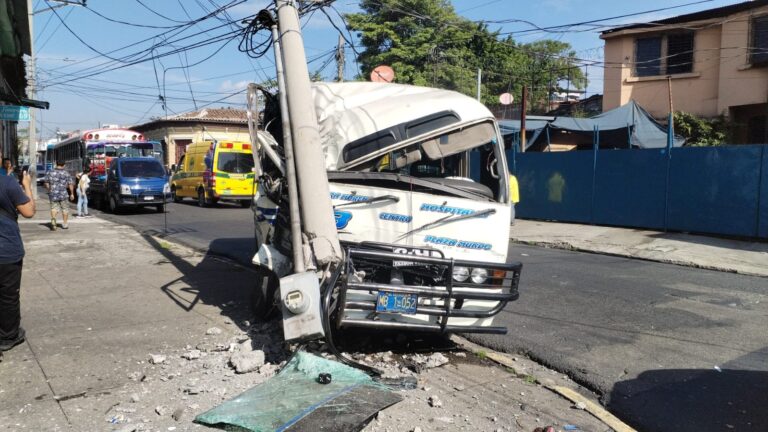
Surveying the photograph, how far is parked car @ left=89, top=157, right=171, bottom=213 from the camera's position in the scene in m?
20.6

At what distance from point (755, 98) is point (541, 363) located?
18.8 meters

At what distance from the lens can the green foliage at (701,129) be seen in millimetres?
20391

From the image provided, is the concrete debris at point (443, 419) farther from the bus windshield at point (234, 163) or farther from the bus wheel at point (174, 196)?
the bus wheel at point (174, 196)

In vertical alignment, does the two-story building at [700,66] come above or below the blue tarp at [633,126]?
above

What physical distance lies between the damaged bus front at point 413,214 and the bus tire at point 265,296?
0.03 meters

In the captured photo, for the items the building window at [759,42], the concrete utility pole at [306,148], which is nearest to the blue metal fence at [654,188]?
the building window at [759,42]

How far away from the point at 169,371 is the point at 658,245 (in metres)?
11.1

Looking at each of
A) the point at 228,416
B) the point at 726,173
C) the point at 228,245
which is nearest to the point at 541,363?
the point at 228,416

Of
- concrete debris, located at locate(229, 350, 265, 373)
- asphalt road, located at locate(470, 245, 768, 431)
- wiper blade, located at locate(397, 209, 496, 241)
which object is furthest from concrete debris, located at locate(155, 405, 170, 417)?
asphalt road, located at locate(470, 245, 768, 431)

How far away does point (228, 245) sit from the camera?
12.3m

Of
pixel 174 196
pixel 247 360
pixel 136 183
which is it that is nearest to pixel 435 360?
pixel 247 360

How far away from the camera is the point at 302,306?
182 inches

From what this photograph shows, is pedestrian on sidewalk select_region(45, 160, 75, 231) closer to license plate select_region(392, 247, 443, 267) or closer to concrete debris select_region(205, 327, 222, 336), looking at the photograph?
concrete debris select_region(205, 327, 222, 336)

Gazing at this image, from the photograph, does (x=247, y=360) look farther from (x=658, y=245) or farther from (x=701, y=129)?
(x=701, y=129)
